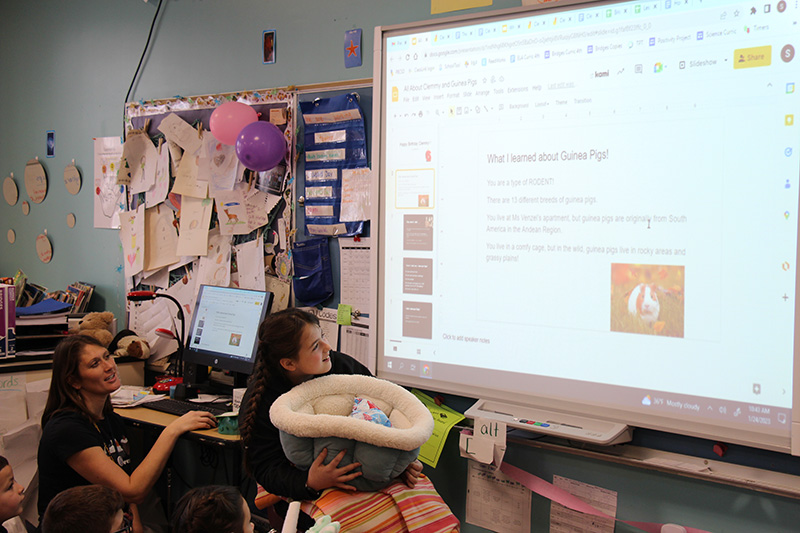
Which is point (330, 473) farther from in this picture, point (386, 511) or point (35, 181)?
point (35, 181)

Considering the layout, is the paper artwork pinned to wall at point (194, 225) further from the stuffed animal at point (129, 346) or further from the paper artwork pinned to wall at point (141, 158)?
the stuffed animal at point (129, 346)

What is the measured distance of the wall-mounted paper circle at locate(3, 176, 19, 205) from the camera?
11.6 ft

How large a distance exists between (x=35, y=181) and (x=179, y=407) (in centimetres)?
199

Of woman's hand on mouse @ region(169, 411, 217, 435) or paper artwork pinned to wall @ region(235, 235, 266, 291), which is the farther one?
paper artwork pinned to wall @ region(235, 235, 266, 291)

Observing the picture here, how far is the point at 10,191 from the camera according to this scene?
3.54 metres

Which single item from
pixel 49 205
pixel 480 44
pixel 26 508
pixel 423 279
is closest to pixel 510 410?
pixel 423 279

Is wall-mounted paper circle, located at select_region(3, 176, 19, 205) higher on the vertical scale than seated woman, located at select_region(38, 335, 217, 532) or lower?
higher

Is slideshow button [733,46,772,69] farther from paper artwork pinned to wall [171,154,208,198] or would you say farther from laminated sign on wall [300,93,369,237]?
paper artwork pinned to wall [171,154,208,198]

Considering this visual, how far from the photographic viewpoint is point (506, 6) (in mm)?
1959

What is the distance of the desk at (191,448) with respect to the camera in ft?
6.61

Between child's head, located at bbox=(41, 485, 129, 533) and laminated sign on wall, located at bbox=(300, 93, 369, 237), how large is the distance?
4.05 ft

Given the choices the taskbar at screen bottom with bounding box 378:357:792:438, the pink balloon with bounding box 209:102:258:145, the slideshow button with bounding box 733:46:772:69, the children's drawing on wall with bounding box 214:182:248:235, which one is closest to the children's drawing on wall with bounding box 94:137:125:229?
the children's drawing on wall with bounding box 214:182:248:235

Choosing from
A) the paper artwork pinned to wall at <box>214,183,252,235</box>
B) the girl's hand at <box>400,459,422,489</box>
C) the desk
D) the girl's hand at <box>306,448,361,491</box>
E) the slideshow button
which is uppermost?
the slideshow button

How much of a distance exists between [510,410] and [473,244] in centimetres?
53
